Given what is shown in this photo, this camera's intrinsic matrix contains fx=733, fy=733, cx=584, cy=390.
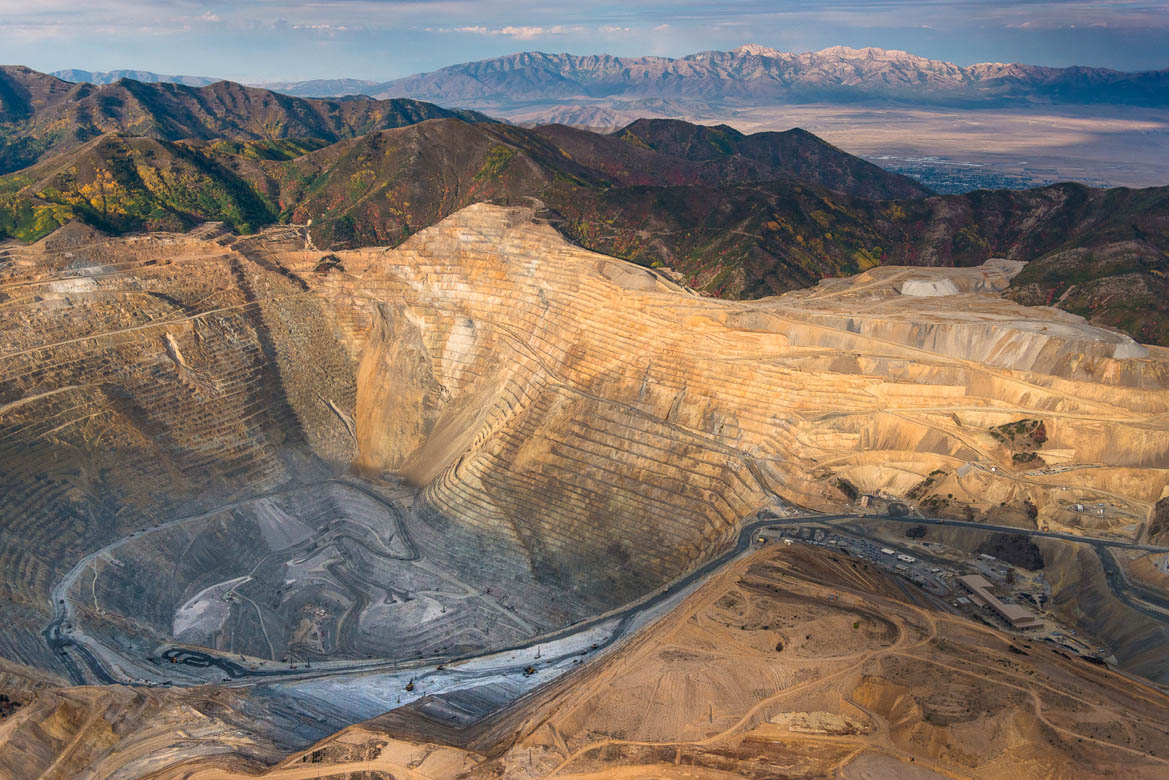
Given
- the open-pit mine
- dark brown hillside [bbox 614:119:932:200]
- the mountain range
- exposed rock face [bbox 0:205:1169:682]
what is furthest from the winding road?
dark brown hillside [bbox 614:119:932:200]

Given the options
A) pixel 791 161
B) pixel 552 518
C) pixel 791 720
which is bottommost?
pixel 552 518

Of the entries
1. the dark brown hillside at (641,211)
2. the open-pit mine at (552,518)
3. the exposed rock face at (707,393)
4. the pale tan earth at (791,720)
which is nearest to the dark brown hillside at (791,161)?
the dark brown hillside at (641,211)

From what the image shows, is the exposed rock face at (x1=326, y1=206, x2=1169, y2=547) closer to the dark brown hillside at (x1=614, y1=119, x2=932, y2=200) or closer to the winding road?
the winding road

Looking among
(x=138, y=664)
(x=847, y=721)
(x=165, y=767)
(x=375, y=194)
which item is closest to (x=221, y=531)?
(x=138, y=664)

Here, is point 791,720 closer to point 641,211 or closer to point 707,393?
point 707,393

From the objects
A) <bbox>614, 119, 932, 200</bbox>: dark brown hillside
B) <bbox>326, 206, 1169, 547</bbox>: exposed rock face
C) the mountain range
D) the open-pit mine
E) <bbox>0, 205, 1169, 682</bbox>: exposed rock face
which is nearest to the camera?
the open-pit mine

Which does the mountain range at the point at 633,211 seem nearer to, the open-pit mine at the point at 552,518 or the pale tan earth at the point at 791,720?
the open-pit mine at the point at 552,518

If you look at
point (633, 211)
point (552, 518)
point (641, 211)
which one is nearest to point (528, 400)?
point (552, 518)
